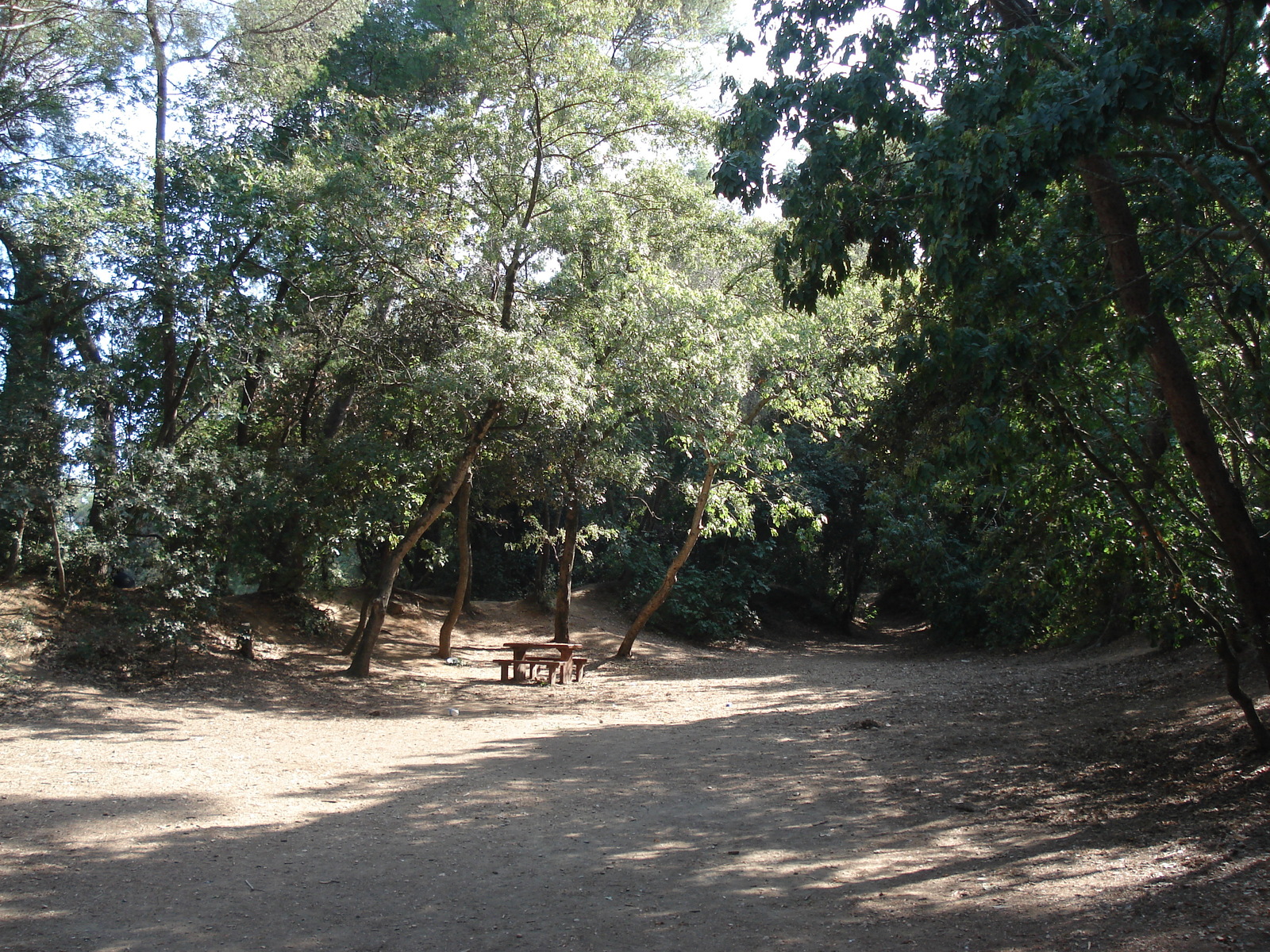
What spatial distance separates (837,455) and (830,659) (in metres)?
12.6

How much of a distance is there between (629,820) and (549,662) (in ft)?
29.1

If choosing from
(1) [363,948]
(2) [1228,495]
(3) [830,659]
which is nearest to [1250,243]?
(2) [1228,495]

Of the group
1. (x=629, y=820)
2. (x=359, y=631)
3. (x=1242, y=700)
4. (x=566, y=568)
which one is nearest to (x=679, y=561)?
(x=566, y=568)

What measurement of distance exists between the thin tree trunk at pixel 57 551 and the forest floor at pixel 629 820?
2.43 ft

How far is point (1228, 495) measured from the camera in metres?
6.19

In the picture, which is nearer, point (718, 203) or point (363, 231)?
point (363, 231)

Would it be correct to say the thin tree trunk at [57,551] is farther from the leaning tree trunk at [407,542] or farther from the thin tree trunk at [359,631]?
the thin tree trunk at [359,631]

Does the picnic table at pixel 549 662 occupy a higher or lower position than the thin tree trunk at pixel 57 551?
lower

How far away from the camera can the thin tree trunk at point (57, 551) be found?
11820 mm

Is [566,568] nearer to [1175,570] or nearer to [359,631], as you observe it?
[359,631]

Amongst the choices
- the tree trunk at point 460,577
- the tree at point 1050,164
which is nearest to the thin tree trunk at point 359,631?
the tree trunk at point 460,577

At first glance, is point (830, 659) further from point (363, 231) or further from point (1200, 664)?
point (363, 231)

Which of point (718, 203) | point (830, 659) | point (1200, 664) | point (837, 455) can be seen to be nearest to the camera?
point (837, 455)

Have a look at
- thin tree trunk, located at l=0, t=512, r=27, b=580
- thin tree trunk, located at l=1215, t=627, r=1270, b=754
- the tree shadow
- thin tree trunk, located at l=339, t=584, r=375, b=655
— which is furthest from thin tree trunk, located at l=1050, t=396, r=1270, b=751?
thin tree trunk, located at l=0, t=512, r=27, b=580
